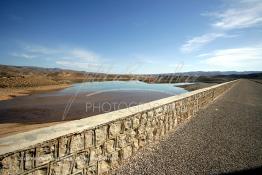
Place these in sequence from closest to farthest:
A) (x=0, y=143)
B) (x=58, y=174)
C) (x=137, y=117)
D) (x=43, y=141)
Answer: (x=0, y=143) → (x=43, y=141) → (x=58, y=174) → (x=137, y=117)

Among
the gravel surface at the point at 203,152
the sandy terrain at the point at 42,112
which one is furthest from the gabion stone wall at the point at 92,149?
the sandy terrain at the point at 42,112

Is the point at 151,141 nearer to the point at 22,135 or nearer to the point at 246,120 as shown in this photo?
the point at 22,135

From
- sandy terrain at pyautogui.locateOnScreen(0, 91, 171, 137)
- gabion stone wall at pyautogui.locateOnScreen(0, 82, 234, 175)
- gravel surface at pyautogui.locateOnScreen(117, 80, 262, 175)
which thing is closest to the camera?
gabion stone wall at pyautogui.locateOnScreen(0, 82, 234, 175)

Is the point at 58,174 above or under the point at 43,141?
under

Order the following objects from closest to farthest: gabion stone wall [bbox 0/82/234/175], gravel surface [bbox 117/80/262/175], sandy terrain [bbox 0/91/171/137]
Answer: gabion stone wall [bbox 0/82/234/175], gravel surface [bbox 117/80/262/175], sandy terrain [bbox 0/91/171/137]

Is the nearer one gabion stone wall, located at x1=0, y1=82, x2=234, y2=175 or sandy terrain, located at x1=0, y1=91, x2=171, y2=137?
gabion stone wall, located at x1=0, y1=82, x2=234, y2=175

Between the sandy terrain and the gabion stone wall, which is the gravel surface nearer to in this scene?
the gabion stone wall

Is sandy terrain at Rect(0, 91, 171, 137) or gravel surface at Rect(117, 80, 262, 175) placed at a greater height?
gravel surface at Rect(117, 80, 262, 175)

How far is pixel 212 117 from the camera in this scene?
780 cm

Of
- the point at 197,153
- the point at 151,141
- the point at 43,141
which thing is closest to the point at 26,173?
the point at 43,141

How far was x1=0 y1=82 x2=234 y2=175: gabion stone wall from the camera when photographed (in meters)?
2.14

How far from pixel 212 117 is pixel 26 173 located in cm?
720

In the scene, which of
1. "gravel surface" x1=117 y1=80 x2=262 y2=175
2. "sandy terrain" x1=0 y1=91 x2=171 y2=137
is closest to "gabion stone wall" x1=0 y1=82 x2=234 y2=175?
"gravel surface" x1=117 y1=80 x2=262 y2=175

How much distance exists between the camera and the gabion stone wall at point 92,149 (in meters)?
2.14
